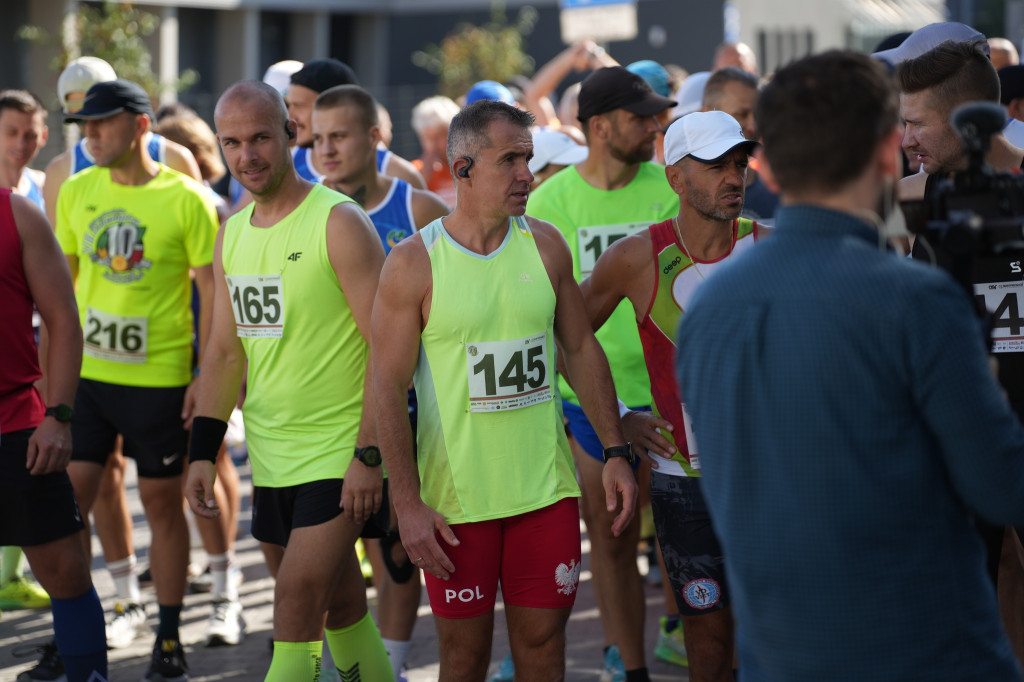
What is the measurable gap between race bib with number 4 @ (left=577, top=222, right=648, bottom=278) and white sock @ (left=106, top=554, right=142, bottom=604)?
2867 millimetres

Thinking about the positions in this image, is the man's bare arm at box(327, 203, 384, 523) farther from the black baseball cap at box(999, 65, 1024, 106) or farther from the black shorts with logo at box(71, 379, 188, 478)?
the black baseball cap at box(999, 65, 1024, 106)

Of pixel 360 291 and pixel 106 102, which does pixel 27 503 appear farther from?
pixel 106 102

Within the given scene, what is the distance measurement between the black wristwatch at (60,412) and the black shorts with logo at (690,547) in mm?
2312

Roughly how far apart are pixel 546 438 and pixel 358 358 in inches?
34.0

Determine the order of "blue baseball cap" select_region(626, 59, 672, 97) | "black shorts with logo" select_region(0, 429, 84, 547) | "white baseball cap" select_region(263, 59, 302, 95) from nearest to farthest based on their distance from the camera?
"black shorts with logo" select_region(0, 429, 84, 547), "blue baseball cap" select_region(626, 59, 672, 97), "white baseball cap" select_region(263, 59, 302, 95)

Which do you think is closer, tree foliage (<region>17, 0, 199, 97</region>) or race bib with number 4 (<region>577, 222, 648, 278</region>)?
race bib with number 4 (<region>577, 222, 648, 278</region>)

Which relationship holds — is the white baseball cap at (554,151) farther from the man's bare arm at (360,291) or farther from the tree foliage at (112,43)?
the tree foliage at (112,43)

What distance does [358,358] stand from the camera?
455 centimetres

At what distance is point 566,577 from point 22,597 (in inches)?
167

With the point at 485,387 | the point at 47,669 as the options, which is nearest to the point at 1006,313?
the point at 485,387

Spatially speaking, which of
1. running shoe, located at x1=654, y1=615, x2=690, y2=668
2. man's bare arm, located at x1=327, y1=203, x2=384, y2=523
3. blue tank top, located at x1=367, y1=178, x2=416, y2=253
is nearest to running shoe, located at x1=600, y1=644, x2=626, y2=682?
running shoe, located at x1=654, y1=615, x2=690, y2=668

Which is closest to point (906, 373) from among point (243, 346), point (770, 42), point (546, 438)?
point (546, 438)

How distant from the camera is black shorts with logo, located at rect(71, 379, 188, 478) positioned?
19.6 feet

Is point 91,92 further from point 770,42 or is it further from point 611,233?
point 770,42
